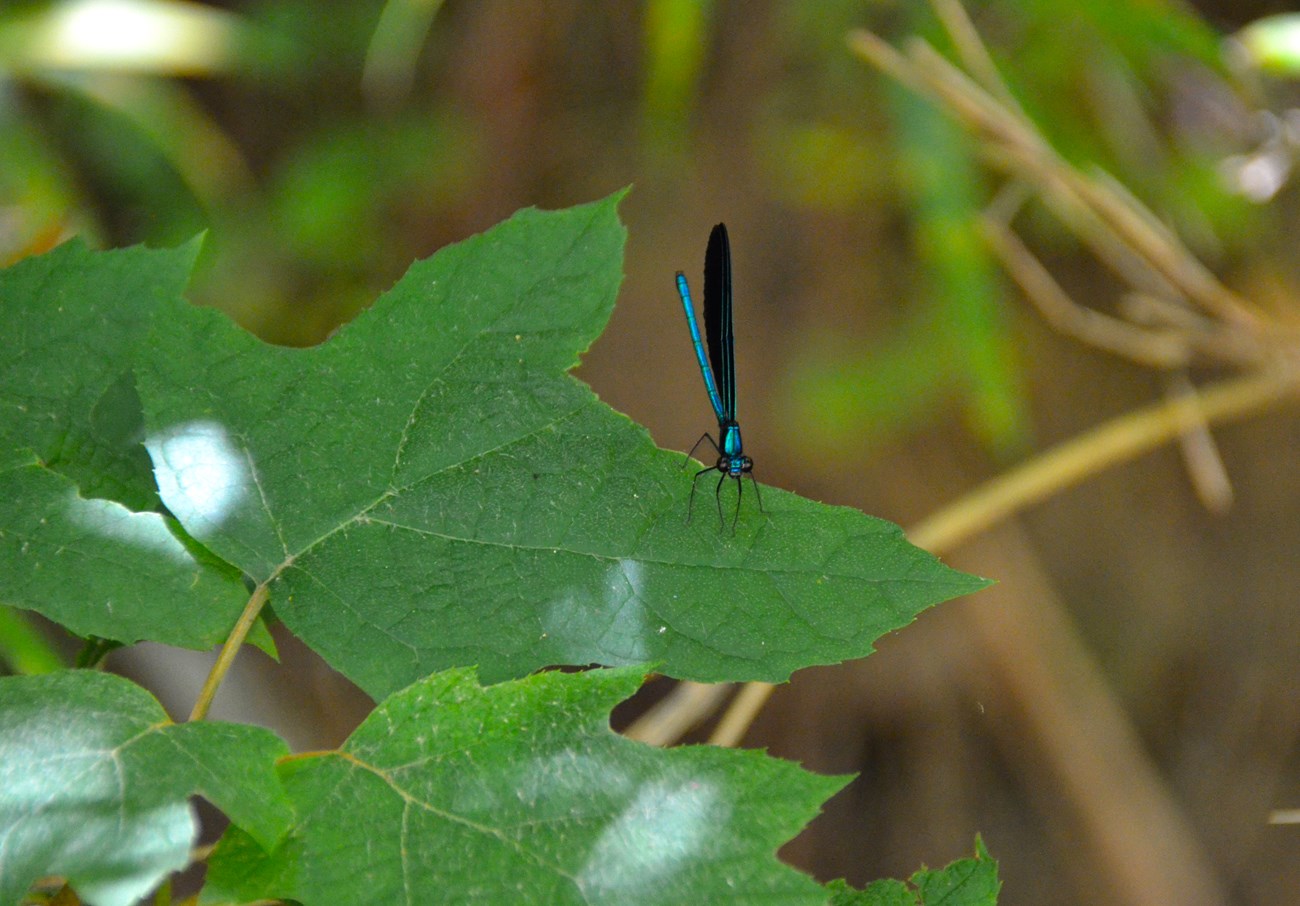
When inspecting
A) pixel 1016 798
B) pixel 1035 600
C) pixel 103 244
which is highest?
pixel 103 244

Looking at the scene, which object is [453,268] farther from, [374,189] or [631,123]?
[631,123]

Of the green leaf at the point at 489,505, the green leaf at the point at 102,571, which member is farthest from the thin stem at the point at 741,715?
the green leaf at the point at 102,571

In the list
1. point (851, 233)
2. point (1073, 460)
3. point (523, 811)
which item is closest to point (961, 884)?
point (523, 811)

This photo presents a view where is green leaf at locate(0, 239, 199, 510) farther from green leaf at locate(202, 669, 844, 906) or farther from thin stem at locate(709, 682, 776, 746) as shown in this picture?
thin stem at locate(709, 682, 776, 746)

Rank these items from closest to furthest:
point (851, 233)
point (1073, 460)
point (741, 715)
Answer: point (741, 715)
point (1073, 460)
point (851, 233)

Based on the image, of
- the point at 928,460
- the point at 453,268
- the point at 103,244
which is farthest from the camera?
the point at 103,244

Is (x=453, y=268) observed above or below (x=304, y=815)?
above

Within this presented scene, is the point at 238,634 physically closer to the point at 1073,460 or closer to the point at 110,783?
the point at 110,783

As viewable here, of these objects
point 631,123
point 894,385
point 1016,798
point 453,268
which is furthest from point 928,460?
point 453,268
